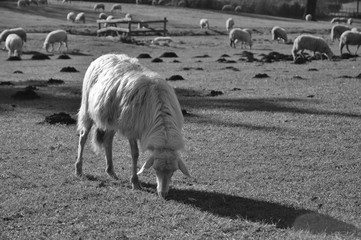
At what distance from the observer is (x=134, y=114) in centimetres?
869

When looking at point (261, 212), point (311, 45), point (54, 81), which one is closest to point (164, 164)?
point (261, 212)

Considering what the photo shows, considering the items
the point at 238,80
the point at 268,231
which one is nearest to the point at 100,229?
the point at 268,231

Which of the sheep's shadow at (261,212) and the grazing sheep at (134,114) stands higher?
the grazing sheep at (134,114)

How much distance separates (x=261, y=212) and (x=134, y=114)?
7.83 feet

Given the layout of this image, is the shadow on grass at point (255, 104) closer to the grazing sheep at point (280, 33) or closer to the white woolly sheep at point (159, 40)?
the white woolly sheep at point (159, 40)

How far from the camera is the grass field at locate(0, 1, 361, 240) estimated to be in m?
7.23

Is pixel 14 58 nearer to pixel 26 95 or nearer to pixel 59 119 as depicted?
pixel 26 95

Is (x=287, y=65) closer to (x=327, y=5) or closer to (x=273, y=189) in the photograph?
(x=273, y=189)

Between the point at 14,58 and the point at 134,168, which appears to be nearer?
the point at 134,168

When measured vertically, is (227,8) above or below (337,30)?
above

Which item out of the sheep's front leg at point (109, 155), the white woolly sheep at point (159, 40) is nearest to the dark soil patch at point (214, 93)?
the sheep's front leg at point (109, 155)

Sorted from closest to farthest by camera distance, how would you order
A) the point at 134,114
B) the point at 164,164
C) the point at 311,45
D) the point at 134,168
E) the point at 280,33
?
the point at 164,164
the point at 134,114
the point at 134,168
the point at 311,45
the point at 280,33

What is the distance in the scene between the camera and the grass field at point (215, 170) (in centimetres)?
723

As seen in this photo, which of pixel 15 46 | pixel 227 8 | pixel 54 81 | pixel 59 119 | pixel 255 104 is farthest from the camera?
pixel 227 8
